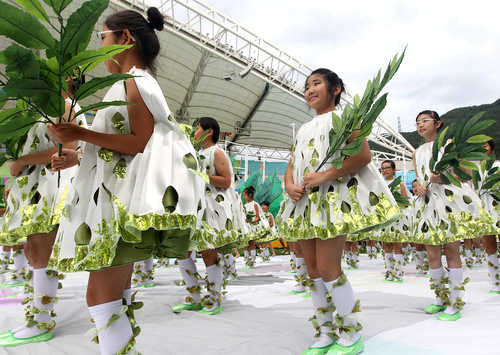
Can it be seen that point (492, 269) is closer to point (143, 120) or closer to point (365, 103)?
point (365, 103)

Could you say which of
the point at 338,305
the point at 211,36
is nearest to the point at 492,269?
the point at 338,305

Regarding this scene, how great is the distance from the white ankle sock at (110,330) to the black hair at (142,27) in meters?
0.98

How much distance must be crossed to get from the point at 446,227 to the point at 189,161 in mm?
1970

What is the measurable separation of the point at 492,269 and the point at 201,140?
3.04 metres

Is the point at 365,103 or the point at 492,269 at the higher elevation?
the point at 365,103

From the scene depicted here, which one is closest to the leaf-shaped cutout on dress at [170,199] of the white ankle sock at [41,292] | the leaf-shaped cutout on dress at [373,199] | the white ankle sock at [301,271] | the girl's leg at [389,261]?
the leaf-shaped cutout on dress at [373,199]

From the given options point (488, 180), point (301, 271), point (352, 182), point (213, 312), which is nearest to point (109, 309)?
point (352, 182)

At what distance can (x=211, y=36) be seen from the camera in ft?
44.3

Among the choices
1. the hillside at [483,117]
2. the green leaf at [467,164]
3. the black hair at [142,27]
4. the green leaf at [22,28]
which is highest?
the hillside at [483,117]

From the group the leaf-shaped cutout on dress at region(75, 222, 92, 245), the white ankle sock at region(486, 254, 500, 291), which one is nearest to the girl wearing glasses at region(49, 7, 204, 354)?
the leaf-shaped cutout on dress at region(75, 222, 92, 245)

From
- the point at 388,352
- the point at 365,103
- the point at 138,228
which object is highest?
the point at 365,103

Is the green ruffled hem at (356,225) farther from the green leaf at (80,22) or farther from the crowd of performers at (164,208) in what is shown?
the green leaf at (80,22)

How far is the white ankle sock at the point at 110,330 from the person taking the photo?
1.05 metres

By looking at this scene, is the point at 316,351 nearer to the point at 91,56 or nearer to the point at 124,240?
the point at 124,240
